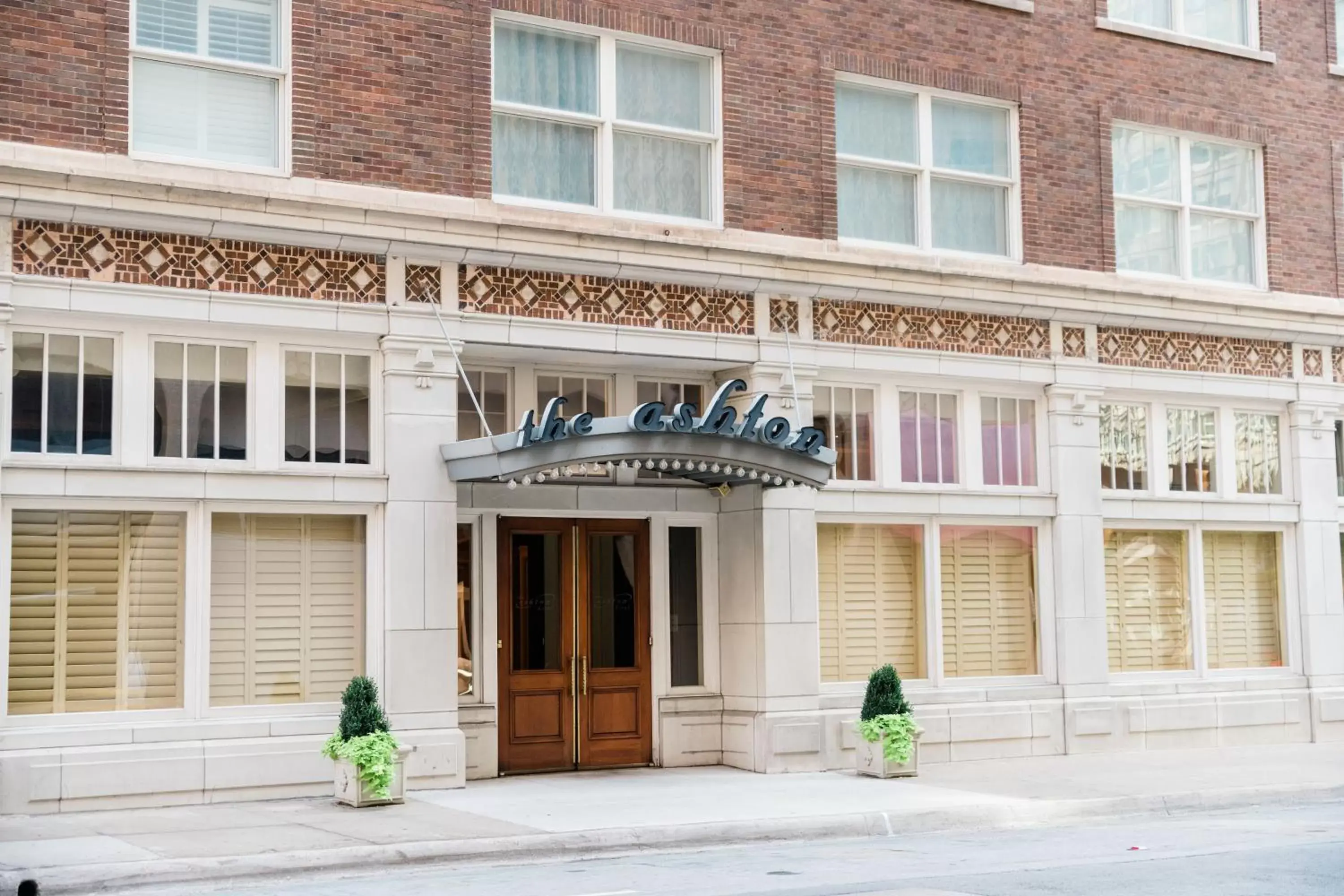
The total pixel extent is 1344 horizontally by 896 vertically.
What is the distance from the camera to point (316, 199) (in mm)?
14758

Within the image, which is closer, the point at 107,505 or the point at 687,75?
the point at 107,505

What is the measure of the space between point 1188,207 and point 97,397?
44.3ft

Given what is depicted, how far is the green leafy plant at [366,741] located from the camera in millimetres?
13727

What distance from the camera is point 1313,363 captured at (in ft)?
70.5

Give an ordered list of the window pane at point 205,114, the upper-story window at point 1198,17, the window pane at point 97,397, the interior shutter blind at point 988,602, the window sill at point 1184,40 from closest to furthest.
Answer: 1. the window pane at point 97,397
2. the window pane at point 205,114
3. the interior shutter blind at point 988,602
4. the window sill at point 1184,40
5. the upper-story window at point 1198,17

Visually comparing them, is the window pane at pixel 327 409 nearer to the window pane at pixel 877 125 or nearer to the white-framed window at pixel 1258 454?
the window pane at pixel 877 125

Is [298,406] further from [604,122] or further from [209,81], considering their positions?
[604,122]

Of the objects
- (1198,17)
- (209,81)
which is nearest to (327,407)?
(209,81)

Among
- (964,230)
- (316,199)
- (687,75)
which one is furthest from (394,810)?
(964,230)

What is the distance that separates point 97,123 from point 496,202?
3779 mm

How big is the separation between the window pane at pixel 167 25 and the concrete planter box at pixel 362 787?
656cm

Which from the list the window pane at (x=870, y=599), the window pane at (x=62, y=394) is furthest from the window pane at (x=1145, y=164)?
the window pane at (x=62, y=394)

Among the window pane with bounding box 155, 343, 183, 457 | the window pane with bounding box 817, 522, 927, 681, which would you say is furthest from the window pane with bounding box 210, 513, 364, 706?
the window pane with bounding box 817, 522, 927, 681

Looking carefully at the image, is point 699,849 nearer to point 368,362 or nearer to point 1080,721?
point 368,362
